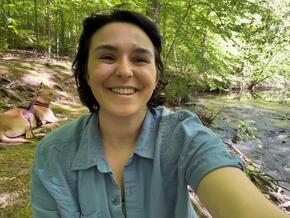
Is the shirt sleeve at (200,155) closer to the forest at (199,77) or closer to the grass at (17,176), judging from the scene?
the forest at (199,77)

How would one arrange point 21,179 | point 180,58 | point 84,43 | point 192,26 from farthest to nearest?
point 180,58 → point 192,26 → point 21,179 → point 84,43

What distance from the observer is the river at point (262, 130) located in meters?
7.34

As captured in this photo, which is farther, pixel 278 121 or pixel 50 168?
pixel 278 121

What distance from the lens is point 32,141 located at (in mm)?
4770

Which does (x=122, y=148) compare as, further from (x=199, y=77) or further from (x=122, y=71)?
(x=199, y=77)

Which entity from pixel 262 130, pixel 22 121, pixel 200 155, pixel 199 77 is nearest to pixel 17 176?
pixel 22 121

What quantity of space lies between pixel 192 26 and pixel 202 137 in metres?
8.15

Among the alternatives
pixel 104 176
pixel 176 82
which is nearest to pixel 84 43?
pixel 104 176

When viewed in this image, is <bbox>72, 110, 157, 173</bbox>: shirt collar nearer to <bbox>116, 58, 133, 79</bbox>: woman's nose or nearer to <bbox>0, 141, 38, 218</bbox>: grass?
<bbox>116, 58, 133, 79</bbox>: woman's nose

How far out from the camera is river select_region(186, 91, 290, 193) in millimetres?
7344

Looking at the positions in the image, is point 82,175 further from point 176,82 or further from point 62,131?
point 176,82

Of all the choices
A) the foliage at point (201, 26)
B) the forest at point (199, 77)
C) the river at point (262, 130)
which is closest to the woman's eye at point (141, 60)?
the forest at point (199, 77)

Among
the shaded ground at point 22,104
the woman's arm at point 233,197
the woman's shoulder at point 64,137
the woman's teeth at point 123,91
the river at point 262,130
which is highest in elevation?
the woman's teeth at point 123,91

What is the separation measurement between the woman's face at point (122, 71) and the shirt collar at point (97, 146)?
109 millimetres
